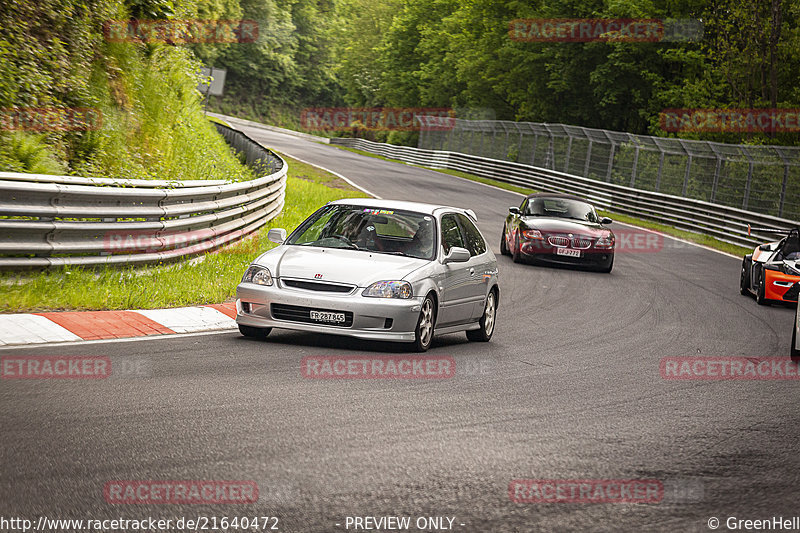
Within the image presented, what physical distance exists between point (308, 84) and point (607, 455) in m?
105

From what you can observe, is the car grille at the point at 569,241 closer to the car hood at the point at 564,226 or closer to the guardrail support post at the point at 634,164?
the car hood at the point at 564,226

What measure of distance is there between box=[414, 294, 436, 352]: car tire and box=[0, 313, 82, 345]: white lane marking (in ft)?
9.98

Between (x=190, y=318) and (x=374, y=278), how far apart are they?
2106 millimetres

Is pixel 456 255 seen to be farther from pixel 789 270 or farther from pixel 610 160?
pixel 610 160

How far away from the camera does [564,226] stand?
20.3 metres

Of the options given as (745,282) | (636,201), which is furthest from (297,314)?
(636,201)

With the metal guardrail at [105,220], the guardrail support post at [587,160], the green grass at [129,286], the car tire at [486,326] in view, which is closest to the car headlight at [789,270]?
the car tire at [486,326]

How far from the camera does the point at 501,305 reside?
1475 centimetres

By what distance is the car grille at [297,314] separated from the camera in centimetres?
909

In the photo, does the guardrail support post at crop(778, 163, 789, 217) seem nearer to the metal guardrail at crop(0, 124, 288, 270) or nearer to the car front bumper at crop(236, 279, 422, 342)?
the metal guardrail at crop(0, 124, 288, 270)

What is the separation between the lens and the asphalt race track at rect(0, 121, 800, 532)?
4566mm

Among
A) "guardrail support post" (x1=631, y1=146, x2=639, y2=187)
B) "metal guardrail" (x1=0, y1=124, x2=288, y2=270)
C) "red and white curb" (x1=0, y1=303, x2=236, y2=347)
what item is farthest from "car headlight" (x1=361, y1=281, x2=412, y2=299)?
"guardrail support post" (x1=631, y1=146, x2=639, y2=187)

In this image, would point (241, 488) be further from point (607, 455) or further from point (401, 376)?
point (401, 376)

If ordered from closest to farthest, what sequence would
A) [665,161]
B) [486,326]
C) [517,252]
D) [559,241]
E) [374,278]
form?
[374,278] → [486,326] → [559,241] → [517,252] → [665,161]
